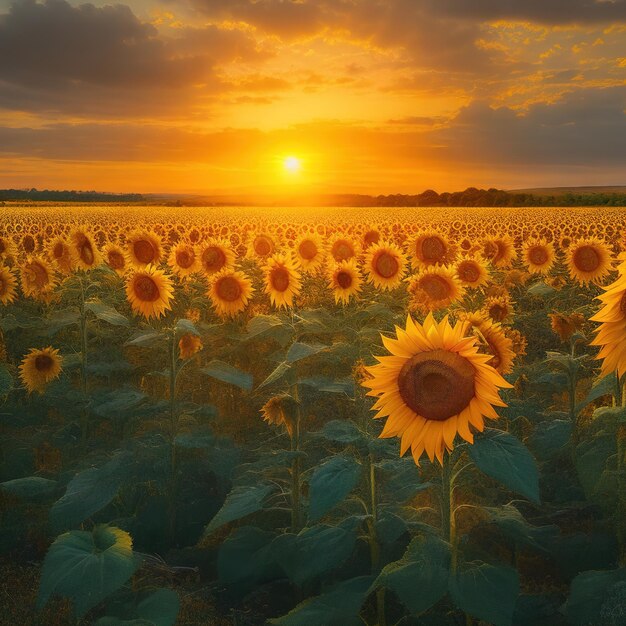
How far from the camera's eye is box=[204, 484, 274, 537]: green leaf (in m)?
3.80

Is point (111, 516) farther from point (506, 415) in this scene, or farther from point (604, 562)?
point (604, 562)

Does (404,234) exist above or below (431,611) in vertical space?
above

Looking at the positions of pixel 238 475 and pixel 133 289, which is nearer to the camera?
pixel 238 475

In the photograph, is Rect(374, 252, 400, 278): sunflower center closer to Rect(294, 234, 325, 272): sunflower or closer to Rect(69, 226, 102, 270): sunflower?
Rect(294, 234, 325, 272): sunflower

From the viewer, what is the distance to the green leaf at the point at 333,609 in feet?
11.0

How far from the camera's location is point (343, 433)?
3.77 m

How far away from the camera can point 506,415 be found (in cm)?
503

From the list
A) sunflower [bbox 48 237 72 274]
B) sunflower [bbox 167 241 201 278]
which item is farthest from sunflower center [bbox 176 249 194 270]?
sunflower [bbox 48 237 72 274]

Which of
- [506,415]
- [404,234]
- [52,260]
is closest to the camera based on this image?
[506,415]

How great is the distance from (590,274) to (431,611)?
8.84 metres

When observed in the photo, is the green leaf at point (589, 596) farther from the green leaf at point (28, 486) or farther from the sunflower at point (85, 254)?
the sunflower at point (85, 254)

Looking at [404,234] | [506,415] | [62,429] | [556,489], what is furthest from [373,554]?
[404,234]

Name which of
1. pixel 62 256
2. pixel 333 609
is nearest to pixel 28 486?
pixel 333 609

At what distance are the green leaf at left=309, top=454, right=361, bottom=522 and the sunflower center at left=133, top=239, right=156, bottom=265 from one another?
5.97 metres
